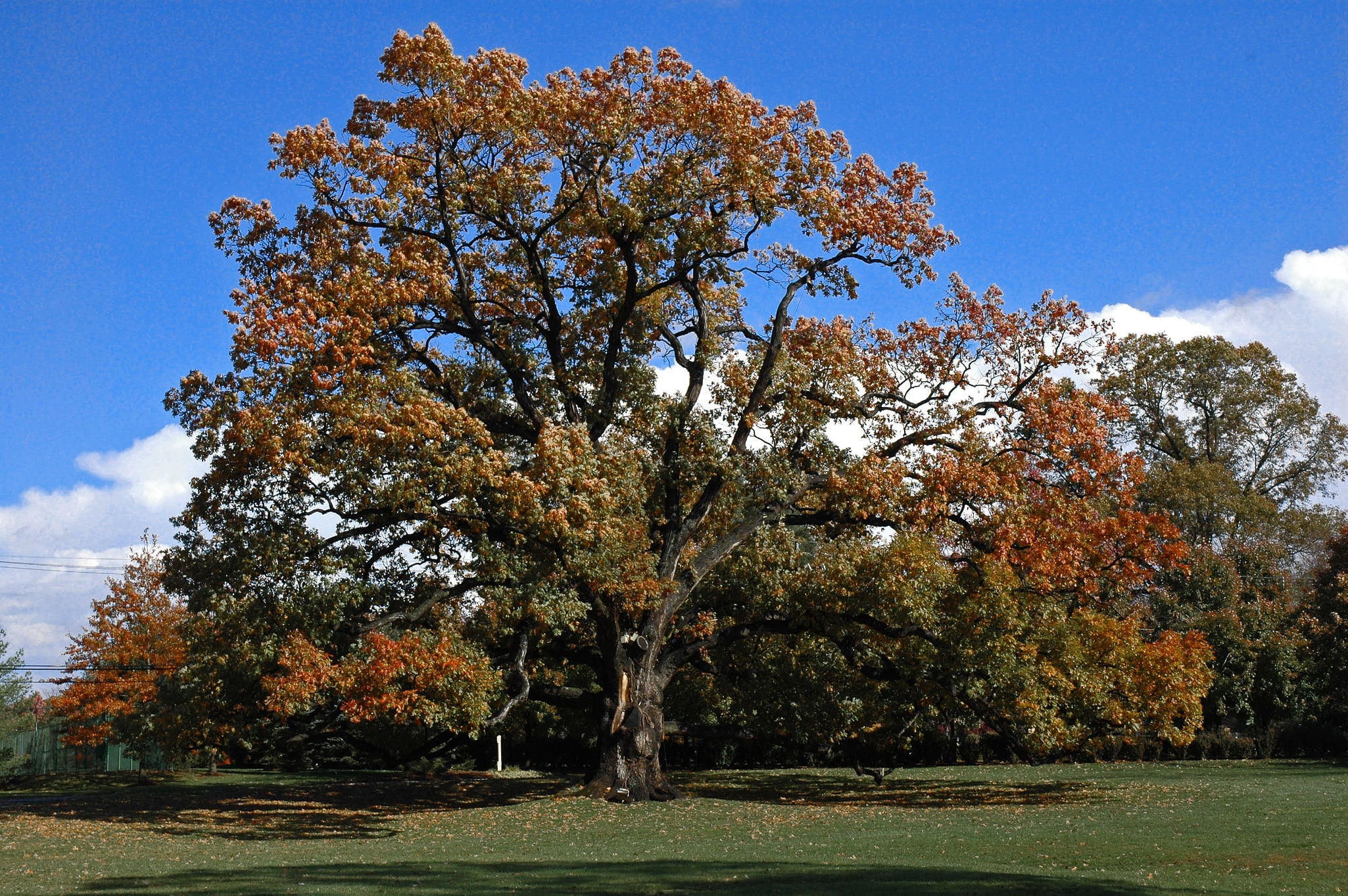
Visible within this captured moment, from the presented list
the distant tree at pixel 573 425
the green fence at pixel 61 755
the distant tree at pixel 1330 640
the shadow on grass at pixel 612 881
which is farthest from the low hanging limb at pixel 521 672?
the green fence at pixel 61 755

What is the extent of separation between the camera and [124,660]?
3147cm

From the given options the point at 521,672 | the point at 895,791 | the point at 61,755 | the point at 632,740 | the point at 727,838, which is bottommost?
the point at 895,791

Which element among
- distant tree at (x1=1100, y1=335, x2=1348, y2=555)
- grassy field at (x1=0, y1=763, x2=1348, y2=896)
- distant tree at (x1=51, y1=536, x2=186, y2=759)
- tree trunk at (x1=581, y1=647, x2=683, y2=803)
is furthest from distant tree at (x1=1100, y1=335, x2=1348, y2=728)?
distant tree at (x1=51, y1=536, x2=186, y2=759)

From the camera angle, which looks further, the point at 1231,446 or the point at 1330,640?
the point at 1231,446

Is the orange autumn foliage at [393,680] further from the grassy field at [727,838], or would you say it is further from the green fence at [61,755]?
the green fence at [61,755]

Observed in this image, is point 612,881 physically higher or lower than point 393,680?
lower

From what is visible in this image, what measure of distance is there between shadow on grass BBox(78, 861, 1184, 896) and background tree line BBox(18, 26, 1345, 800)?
214 inches

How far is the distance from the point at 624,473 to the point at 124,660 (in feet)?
68.5

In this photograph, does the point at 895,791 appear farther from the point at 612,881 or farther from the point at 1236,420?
the point at 1236,420

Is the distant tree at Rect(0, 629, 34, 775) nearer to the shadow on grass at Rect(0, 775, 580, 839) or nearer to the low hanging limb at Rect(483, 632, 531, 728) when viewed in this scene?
the shadow on grass at Rect(0, 775, 580, 839)

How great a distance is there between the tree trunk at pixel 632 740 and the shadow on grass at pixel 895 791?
212cm

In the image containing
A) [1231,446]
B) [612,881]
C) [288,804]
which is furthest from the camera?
[1231,446]

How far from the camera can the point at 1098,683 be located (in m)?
19.5

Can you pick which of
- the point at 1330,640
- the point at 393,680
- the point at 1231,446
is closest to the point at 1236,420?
the point at 1231,446
